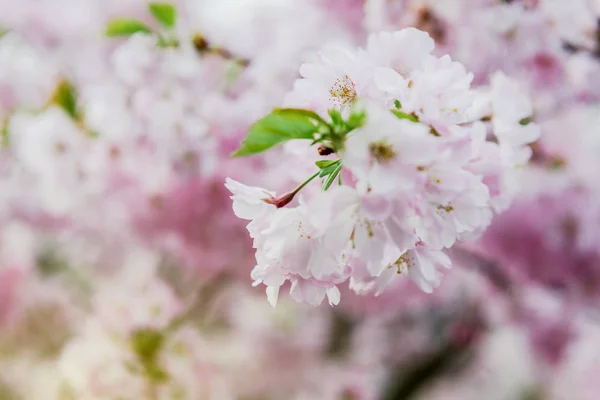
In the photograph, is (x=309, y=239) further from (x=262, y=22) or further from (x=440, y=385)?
(x=440, y=385)

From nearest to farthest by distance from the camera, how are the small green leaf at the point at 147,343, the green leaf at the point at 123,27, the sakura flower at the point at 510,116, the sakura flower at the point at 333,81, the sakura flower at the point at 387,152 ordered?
the sakura flower at the point at 387,152 < the sakura flower at the point at 333,81 < the sakura flower at the point at 510,116 < the green leaf at the point at 123,27 < the small green leaf at the point at 147,343

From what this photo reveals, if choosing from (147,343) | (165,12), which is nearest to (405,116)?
(165,12)

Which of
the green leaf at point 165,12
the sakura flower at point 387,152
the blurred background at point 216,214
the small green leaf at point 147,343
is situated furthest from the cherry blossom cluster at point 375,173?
the small green leaf at point 147,343

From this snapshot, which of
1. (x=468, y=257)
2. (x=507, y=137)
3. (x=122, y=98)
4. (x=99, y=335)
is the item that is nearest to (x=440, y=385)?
(x=468, y=257)

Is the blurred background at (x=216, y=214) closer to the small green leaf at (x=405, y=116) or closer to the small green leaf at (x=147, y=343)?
the small green leaf at (x=147, y=343)

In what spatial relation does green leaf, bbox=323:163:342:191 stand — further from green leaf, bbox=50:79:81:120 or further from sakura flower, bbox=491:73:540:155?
green leaf, bbox=50:79:81:120

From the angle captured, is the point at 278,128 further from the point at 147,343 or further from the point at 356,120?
the point at 147,343

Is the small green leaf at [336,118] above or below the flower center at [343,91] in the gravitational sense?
below

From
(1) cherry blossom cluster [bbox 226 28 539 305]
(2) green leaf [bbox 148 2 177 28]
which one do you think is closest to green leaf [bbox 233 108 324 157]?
(1) cherry blossom cluster [bbox 226 28 539 305]
